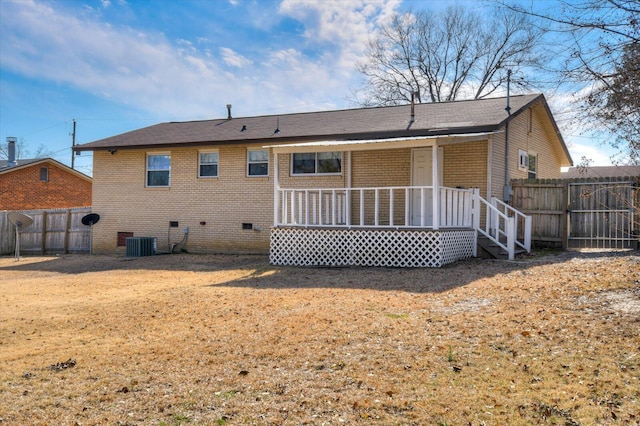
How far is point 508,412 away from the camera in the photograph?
401cm

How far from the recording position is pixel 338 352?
5.62 metres

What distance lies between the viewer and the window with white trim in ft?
56.6

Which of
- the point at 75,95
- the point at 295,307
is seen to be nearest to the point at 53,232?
the point at 295,307

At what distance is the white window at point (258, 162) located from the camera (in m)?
16.6

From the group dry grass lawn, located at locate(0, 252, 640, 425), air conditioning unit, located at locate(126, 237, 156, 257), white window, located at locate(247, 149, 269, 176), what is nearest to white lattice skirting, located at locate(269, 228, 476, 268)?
dry grass lawn, located at locate(0, 252, 640, 425)

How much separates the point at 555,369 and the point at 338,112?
1482 centimetres

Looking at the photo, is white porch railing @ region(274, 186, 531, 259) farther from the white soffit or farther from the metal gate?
the metal gate

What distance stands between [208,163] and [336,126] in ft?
14.2

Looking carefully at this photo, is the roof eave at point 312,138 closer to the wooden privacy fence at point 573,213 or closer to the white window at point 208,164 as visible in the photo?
the white window at point 208,164

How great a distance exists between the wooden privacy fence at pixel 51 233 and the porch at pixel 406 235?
30.7 feet

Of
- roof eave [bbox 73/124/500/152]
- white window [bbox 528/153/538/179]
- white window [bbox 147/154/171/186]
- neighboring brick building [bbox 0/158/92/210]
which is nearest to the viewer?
roof eave [bbox 73/124/500/152]

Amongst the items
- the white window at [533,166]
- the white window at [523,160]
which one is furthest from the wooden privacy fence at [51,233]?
the white window at [533,166]

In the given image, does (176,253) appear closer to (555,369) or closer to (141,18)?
(141,18)

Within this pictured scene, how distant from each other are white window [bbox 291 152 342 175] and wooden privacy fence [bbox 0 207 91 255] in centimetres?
820
